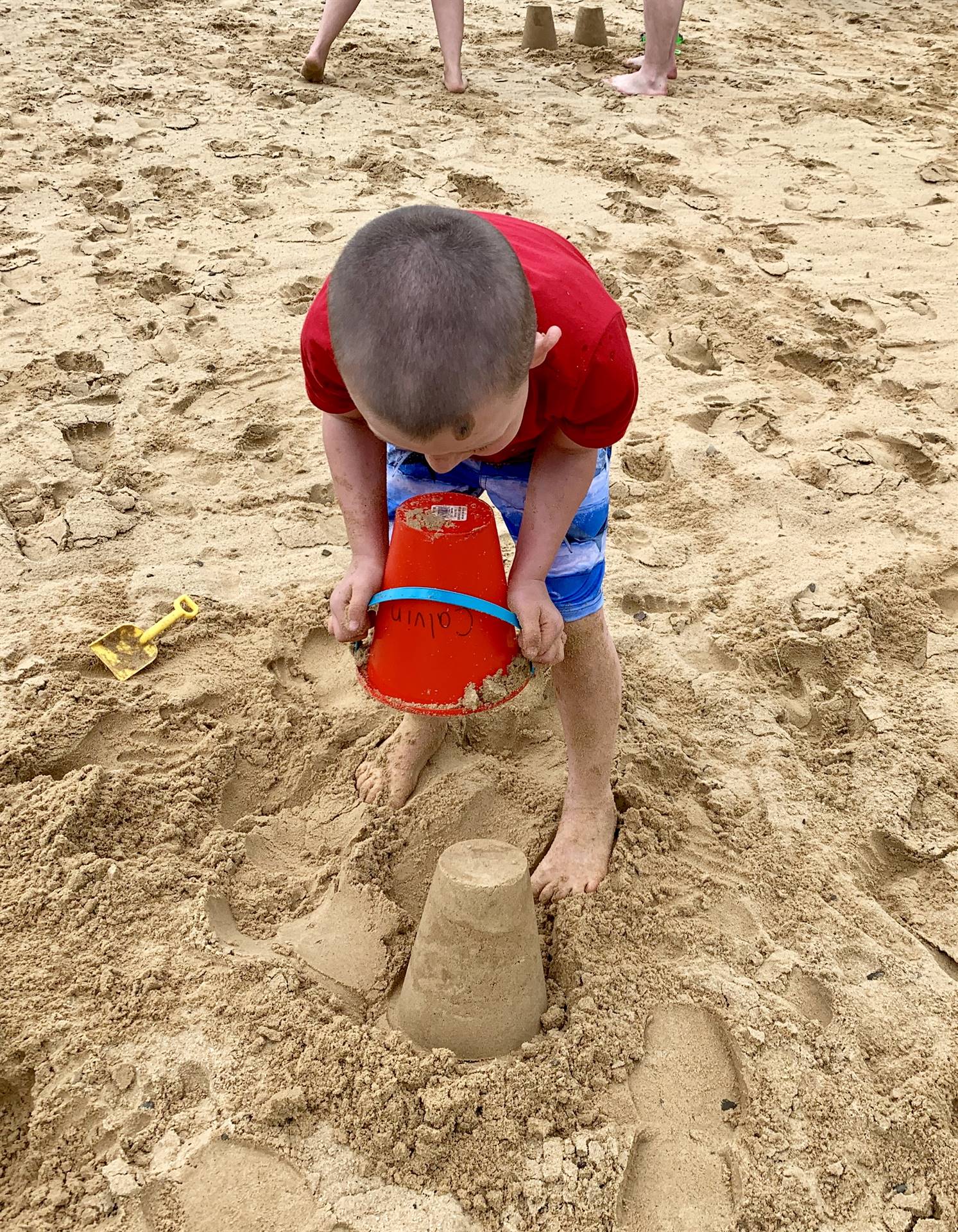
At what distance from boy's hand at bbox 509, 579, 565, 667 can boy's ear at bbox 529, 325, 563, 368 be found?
33 cm

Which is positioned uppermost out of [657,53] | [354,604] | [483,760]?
[354,604]

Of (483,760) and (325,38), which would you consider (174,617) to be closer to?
(483,760)

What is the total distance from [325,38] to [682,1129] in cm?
492

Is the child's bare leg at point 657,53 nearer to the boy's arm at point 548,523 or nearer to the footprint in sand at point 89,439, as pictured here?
the footprint in sand at point 89,439

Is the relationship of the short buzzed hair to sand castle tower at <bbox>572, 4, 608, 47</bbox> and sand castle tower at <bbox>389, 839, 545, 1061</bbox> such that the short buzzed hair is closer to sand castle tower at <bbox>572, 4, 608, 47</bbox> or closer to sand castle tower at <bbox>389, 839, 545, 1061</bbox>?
sand castle tower at <bbox>389, 839, 545, 1061</bbox>

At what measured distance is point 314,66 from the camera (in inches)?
185

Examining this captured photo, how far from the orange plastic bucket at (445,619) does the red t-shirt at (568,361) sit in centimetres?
15

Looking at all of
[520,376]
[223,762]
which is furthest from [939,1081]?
[223,762]

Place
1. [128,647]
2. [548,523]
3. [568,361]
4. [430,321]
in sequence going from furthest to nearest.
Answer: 1. [128,647]
2. [548,523]
3. [568,361]
4. [430,321]

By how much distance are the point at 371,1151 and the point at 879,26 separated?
21.8ft

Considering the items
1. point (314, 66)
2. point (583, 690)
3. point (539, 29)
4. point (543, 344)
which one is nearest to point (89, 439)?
point (583, 690)

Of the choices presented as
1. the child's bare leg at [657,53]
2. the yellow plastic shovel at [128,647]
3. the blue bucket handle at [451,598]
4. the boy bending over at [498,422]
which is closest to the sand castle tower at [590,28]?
the child's bare leg at [657,53]

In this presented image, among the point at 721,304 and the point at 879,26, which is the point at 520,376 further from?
the point at 879,26

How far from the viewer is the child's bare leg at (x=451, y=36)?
15.4 feet
